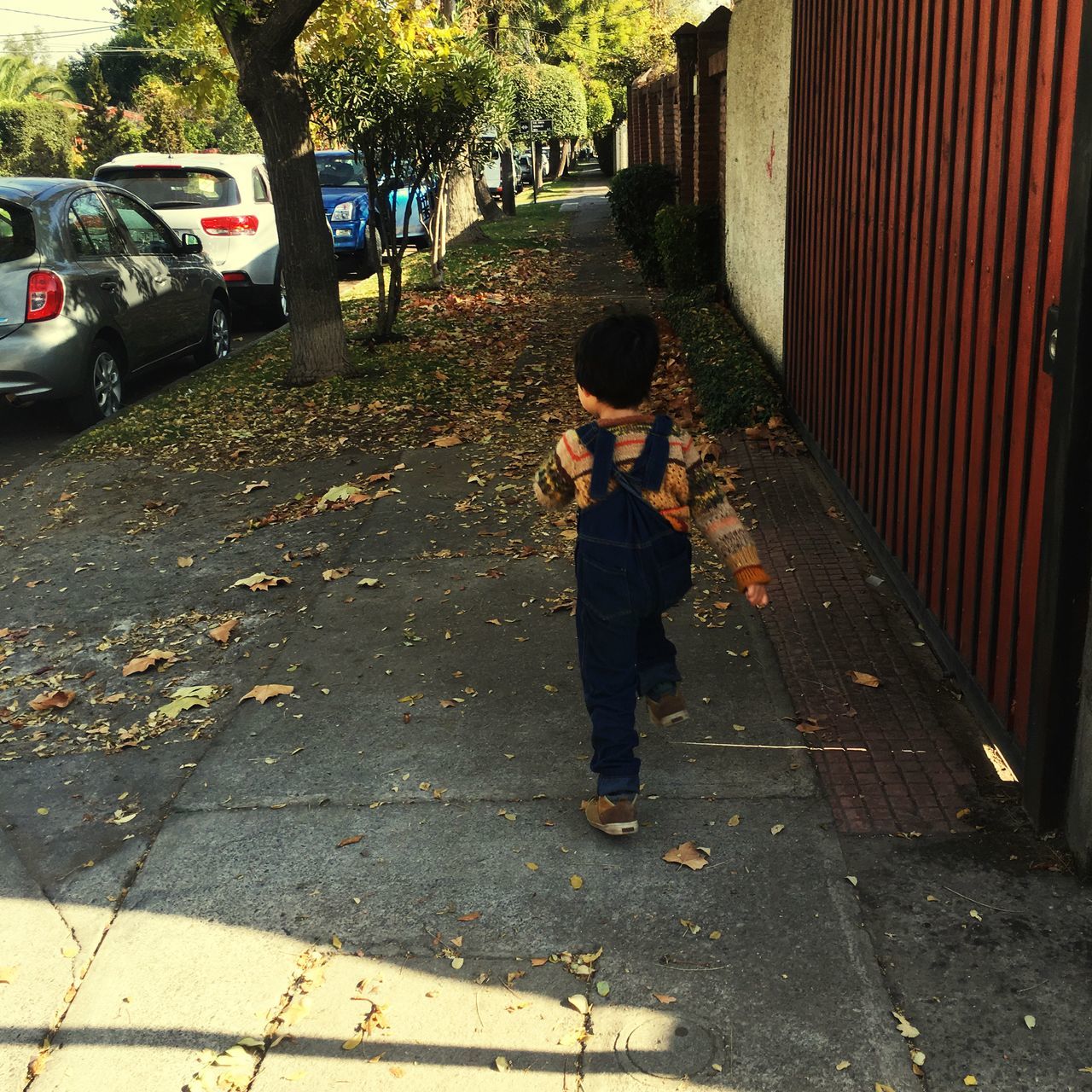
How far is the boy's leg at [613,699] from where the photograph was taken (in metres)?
3.36

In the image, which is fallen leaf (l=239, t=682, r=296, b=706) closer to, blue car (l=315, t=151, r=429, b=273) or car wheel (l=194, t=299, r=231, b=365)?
car wheel (l=194, t=299, r=231, b=365)

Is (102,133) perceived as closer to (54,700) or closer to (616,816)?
(54,700)

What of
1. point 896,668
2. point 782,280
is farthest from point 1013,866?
point 782,280

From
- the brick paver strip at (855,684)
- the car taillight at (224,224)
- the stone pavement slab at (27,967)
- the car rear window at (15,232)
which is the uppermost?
the car rear window at (15,232)

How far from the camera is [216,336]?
442 inches

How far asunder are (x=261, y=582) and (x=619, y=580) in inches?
107

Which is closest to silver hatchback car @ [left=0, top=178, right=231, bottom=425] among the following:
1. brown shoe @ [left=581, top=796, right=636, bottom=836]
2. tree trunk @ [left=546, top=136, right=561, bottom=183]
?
brown shoe @ [left=581, top=796, right=636, bottom=836]

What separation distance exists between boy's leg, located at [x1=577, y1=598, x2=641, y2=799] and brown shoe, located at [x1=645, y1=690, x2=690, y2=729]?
Answer: 0.43 meters

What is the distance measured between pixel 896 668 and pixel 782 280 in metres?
4.42

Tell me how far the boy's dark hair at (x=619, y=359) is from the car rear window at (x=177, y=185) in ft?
34.7

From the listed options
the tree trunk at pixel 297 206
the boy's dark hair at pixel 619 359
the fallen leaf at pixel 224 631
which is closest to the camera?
the boy's dark hair at pixel 619 359

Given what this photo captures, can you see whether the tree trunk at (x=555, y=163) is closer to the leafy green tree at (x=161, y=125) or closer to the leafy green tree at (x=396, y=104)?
the leafy green tree at (x=161, y=125)

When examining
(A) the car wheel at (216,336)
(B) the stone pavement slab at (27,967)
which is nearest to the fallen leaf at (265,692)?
(B) the stone pavement slab at (27,967)

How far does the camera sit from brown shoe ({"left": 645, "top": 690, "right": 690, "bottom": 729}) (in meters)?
3.86
